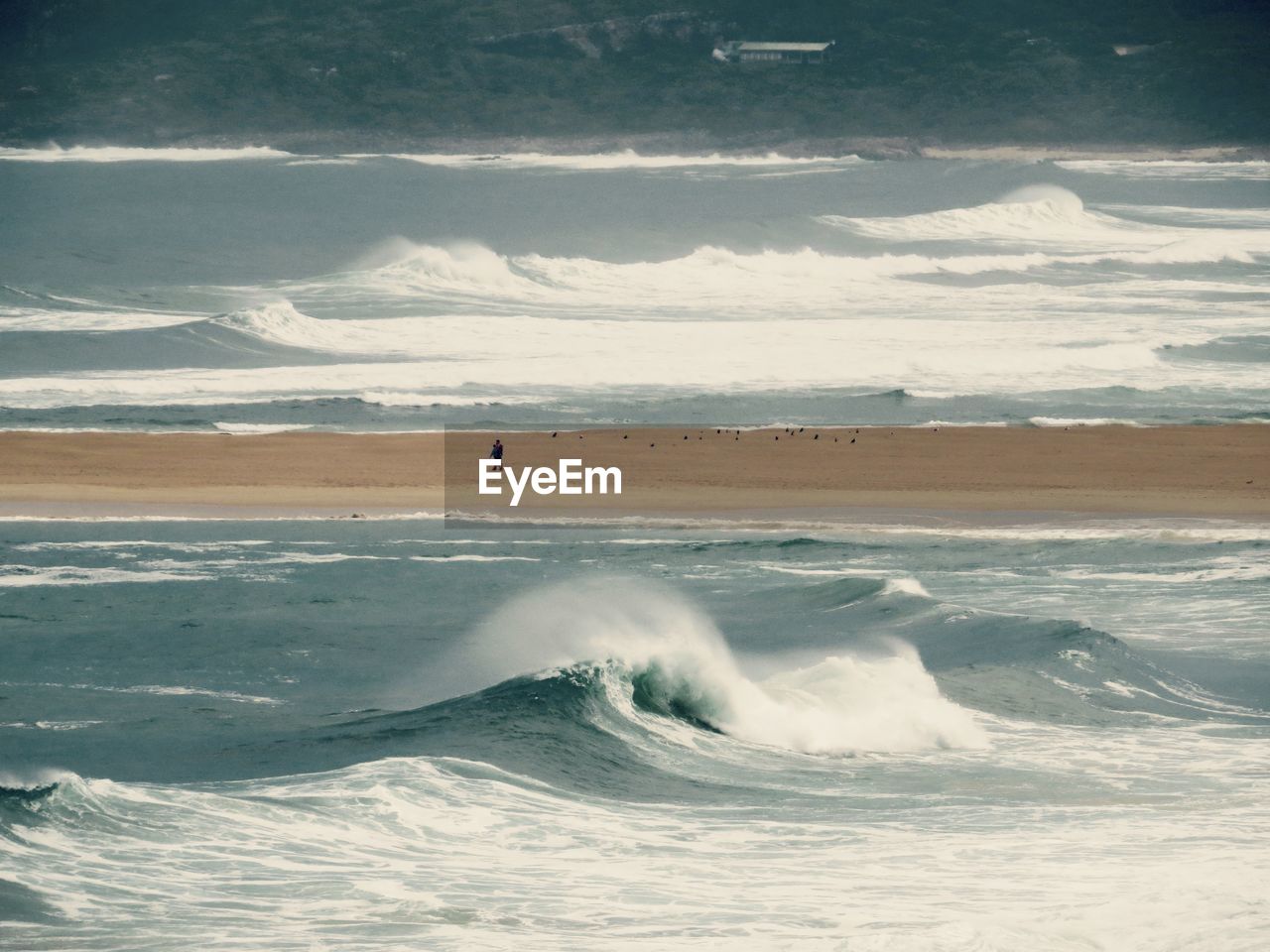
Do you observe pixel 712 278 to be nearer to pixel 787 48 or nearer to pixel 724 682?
pixel 724 682

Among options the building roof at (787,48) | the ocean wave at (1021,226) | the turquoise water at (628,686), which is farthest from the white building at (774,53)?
the turquoise water at (628,686)

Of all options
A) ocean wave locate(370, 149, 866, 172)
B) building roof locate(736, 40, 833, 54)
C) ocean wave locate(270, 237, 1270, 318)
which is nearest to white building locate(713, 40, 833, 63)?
building roof locate(736, 40, 833, 54)

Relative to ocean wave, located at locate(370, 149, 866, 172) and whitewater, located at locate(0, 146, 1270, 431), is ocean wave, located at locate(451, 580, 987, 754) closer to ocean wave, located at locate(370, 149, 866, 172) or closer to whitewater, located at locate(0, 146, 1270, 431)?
whitewater, located at locate(0, 146, 1270, 431)

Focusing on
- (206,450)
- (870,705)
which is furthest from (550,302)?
(870,705)

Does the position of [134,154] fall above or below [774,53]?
below

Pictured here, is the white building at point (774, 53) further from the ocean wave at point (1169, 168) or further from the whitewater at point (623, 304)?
A: the whitewater at point (623, 304)

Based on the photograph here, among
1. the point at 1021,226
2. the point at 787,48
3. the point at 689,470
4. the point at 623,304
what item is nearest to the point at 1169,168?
the point at 787,48
